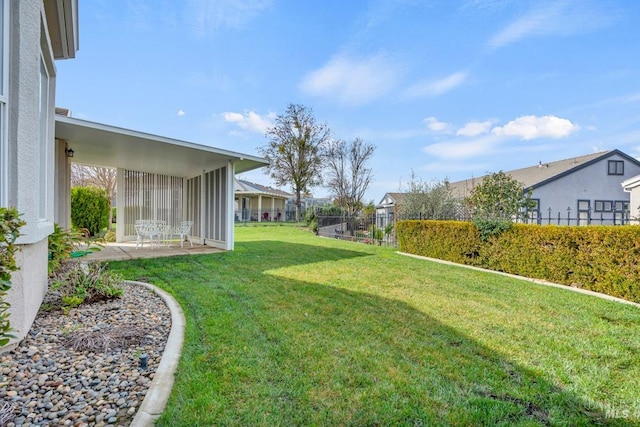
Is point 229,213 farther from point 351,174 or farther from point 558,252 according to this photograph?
point 351,174

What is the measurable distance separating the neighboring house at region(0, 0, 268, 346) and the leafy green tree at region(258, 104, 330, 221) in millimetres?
17949

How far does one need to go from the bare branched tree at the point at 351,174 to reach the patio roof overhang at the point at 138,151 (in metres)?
15.2

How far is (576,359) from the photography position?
303cm

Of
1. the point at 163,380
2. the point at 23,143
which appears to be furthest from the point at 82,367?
the point at 23,143

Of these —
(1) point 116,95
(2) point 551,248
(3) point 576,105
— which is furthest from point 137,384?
(3) point 576,105

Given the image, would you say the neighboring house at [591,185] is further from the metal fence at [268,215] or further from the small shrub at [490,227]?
the metal fence at [268,215]

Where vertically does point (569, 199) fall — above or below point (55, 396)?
above

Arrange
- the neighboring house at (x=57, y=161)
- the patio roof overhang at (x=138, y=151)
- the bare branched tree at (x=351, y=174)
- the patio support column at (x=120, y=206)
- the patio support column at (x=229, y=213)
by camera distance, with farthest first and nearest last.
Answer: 1. the bare branched tree at (x=351, y=174)
2. the patio support column at (x=120, y=206)
3. the patio support column at (x=229, y=213)
4. the patio roof overhang at (x=138, y=151)
5. the neighboring house at (x=57, y=161)

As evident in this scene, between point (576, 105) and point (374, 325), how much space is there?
15.2 m

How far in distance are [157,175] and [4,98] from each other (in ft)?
37.6

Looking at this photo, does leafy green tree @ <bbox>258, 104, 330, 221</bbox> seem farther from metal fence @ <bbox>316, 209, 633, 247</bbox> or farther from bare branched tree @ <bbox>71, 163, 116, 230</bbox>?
bare branched tree @ <bbox>71, 163, 116, 230</bbox>

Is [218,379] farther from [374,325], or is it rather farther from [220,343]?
[374,325]

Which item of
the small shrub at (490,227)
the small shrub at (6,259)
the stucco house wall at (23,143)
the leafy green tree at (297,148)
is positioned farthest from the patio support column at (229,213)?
the leafy green tree at (297,148)

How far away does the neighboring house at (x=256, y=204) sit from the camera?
32656mm
